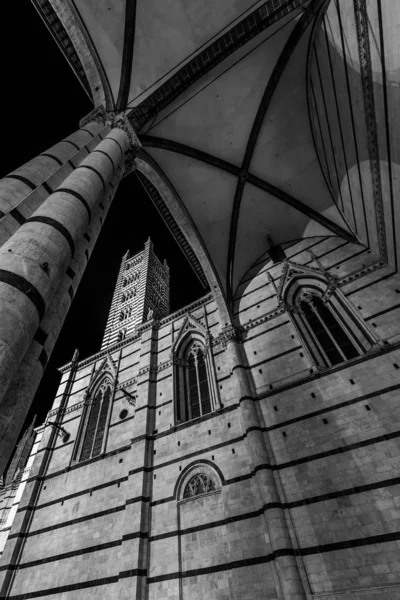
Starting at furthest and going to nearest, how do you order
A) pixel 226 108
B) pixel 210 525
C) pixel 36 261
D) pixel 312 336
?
pixel 226 108 < pixel 312 336 < pixel 210 525 < pixel 36 261

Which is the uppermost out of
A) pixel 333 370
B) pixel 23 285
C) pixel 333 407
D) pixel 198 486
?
pixel 333 370

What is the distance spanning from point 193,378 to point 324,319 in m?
5.51

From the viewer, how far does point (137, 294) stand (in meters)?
28.3

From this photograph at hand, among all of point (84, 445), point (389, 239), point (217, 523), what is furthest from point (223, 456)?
point (389, 239)

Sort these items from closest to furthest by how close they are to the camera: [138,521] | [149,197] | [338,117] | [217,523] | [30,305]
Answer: [30,305], [217,523], [138,521], [338,117], [149,197]

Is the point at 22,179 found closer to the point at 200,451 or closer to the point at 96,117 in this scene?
the point at 96,117

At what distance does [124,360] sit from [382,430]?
10851mm

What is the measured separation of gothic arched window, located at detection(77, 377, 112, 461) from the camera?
38.4 feet

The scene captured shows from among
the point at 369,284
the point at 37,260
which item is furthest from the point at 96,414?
the point at 369,284

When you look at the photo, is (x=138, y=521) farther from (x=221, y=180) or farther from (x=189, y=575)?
(x=221, y=180)

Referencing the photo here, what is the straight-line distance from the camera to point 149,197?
1342 cm

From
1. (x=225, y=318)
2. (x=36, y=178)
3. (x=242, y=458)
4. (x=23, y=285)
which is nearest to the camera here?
(x=23, y=285)

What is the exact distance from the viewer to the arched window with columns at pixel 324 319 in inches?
348

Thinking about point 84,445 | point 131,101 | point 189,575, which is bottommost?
point 189,575
